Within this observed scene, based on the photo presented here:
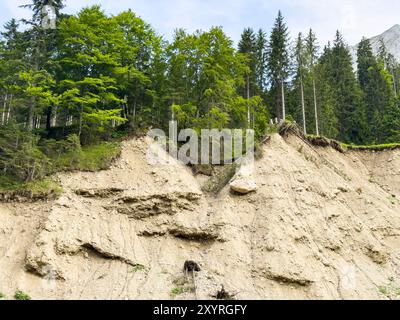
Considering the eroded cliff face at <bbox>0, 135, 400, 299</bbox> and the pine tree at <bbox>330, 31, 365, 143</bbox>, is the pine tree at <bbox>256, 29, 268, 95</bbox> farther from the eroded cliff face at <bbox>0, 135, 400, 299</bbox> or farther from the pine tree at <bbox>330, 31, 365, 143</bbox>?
the eroded cliff face at <bbox>0, 135, 400, 299</bbox>

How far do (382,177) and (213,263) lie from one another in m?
14.4

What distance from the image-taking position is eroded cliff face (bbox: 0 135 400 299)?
57.4 feet

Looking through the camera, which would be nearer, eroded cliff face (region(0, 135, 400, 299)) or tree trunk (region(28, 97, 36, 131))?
eroded cliff face (region(0, 135, 400, 299))

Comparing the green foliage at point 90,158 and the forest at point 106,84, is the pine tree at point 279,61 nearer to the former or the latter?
the forest at point 106,84

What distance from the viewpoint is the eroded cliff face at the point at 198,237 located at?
1750 cm

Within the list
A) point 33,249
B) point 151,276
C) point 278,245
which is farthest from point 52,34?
point 278,245

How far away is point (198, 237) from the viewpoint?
20.3m

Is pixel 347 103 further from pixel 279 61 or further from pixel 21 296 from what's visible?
pixel 21 296

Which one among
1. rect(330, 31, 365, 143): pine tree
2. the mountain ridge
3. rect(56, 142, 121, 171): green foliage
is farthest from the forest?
the mountain ridge

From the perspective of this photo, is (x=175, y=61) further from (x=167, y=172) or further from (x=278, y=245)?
(x=278, y=245)
